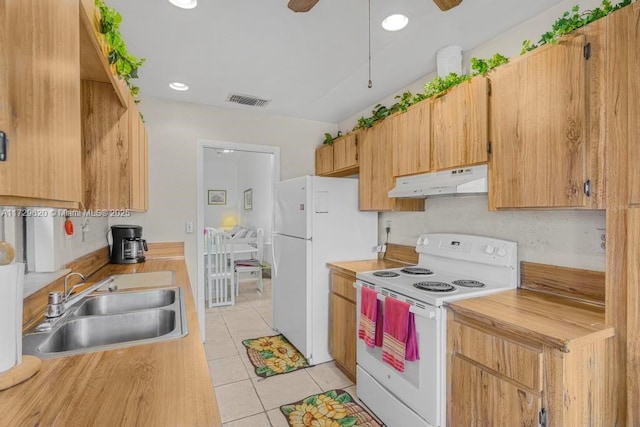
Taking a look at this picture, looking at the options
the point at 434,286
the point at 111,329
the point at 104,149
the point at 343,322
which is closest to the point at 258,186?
the point at 343,322

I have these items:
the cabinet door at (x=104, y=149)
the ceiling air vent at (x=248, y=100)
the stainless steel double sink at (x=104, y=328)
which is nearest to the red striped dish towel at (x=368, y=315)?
the stainless steel double sink at (x=104, y=328)

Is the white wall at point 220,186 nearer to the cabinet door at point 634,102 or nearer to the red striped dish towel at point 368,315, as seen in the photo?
the red striped dish towel at point 368,315

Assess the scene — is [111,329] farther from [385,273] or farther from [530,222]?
[530,222]

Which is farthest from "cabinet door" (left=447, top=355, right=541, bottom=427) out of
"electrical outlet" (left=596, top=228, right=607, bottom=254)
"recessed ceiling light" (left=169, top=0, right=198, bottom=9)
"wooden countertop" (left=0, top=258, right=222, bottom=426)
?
"recessed ceiling light" (left=169, top=0, right=198, bottom=9)

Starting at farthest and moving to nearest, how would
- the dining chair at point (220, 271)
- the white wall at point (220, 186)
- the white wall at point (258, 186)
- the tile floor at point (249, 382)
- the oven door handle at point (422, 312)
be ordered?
the white wall at point (220, 186) < the white wall at point (258, 186) < the dining chair at point (220, 271) < the tile floor at point (249, 382) < the oven door handle at point (422, 312)

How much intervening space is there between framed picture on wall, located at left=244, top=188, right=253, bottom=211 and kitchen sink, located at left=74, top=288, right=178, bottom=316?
18.5 ft

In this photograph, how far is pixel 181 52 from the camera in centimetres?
230

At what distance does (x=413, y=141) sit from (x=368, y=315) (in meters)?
1.30

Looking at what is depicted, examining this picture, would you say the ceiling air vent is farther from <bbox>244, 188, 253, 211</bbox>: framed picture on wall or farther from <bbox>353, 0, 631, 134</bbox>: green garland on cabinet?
<bbox>244, 188, 253, 211</bbox>: framed picture on wall

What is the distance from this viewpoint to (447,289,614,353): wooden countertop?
4.11 feet

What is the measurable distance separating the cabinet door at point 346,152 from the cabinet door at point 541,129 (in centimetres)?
146

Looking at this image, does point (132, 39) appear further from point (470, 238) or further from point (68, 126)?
point (470, 238)

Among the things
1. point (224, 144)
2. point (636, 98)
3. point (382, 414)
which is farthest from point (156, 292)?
point (636, 98)

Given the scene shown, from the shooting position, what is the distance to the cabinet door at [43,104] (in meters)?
0.56
